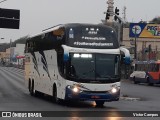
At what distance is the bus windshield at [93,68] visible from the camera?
74.0 ft

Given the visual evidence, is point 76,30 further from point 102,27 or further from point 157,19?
point 157,19

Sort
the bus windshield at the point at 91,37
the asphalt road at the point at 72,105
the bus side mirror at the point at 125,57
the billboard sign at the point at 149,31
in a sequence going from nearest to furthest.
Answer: the asphalt road at the point at 72,105 < the bus windshield at the point at 91,37 < the bus side mirror at the point at 125,57 < the billboard sign at the point at 149,31

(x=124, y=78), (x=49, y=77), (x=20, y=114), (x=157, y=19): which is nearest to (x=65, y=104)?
(x=49, y=77)

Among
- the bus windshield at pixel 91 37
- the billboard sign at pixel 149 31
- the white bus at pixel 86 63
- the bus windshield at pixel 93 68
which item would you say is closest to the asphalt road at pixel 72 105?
the white bus at pixel 86 63

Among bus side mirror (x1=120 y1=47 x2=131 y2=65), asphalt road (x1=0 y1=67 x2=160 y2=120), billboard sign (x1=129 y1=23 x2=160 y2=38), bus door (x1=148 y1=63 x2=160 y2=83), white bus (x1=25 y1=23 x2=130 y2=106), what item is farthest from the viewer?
billboard sign (x1=129 y1=23 x2=160 y2=38)

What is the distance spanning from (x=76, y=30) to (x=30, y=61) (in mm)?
9666

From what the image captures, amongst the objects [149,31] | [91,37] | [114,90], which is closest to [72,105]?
[114,90]

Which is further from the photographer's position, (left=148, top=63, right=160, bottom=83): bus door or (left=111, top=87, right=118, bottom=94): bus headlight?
(left=148, top=63, right=160, bottom=83): bus door

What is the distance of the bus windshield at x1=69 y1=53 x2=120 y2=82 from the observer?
2256 centimetres

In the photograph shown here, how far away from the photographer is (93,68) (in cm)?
2270

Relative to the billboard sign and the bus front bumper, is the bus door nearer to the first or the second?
the bus front bumper

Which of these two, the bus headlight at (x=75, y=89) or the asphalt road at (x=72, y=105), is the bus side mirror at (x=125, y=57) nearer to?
the asphalt road at (x=72, y=105)

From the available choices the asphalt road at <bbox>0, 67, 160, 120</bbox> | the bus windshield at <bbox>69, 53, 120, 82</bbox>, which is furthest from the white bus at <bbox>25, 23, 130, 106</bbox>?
the asphalt road at <bbox>0, 67, 160, 120</bbox>

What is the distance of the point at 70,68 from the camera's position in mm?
22578
